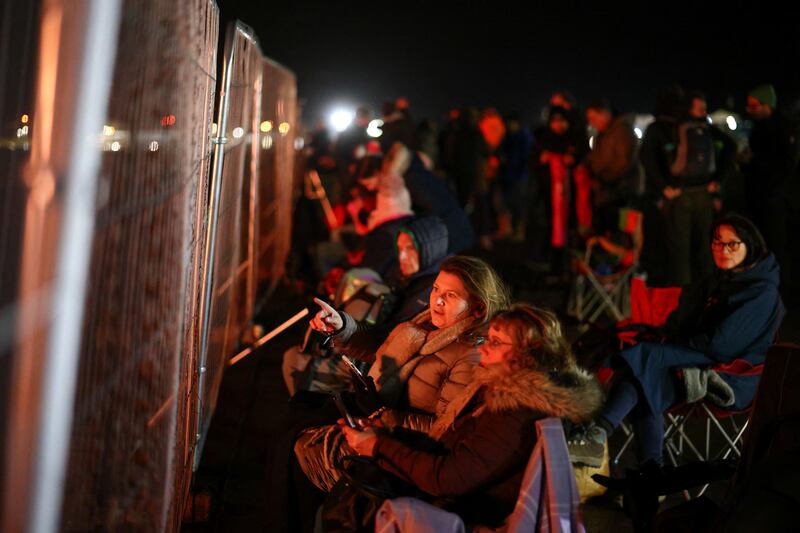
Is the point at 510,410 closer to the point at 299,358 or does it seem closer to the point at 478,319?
the point at 478,319

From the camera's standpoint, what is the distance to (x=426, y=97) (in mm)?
31547

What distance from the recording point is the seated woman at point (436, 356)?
3904 mm

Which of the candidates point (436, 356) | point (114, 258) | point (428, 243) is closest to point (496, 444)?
point (436, 356)

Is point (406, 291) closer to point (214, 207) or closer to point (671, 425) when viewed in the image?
point (214, 207)

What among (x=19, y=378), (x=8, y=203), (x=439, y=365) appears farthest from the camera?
(x=439, y=365)

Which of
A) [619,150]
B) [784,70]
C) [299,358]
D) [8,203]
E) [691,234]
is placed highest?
[784,70]

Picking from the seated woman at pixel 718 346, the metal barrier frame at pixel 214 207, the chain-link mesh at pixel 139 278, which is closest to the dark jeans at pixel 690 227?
the seated woman at pixel 718 346

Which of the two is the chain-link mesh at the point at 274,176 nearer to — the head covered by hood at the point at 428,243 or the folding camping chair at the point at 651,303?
the head covered by hood at the point at 428,243

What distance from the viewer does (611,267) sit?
910cm

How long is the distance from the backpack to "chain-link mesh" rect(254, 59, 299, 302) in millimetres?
3873

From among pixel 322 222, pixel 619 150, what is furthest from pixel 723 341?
pixel 322 222

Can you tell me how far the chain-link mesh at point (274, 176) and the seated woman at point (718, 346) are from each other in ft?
13.7

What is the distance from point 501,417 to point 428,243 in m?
2.42

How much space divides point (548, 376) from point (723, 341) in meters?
2.21
